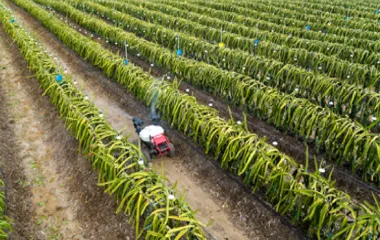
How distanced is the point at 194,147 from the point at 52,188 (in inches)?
96.1

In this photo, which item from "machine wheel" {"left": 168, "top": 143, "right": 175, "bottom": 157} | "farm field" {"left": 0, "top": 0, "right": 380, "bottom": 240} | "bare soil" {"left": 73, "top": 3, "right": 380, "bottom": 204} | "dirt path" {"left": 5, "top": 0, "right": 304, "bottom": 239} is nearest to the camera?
"farm field" {"left": 0, "top": 0, "right": 380, "bottom": 240}

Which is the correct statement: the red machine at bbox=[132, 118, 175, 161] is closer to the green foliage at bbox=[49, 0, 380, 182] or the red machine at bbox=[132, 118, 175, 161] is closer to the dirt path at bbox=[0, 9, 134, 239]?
the dirt path at bbox=[0, 9, 134, 239]

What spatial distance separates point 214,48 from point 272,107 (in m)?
3.47

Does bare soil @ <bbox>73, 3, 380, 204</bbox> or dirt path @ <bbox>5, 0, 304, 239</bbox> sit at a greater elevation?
bare soil @ <bbox>73, 3, 380, 204</bbox>

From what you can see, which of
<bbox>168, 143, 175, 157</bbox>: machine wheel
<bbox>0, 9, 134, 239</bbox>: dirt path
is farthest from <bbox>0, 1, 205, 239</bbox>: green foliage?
<bbox>168, 143, 175, 157</bbox>: machine wheel

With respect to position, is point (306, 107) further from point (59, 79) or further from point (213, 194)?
point (59, 79)

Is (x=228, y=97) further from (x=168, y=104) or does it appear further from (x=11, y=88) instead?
(x=11, y=88)

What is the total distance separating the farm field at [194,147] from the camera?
374 centimetres

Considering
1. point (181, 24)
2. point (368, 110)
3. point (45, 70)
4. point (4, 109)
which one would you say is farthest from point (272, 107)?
point (181, 24)

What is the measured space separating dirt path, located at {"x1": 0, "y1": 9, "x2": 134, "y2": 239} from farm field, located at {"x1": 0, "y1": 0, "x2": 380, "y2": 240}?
0.07 ft

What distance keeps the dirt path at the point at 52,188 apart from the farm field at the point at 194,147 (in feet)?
0.07

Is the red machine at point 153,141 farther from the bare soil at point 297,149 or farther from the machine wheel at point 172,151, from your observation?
the bare soil at point 297,149

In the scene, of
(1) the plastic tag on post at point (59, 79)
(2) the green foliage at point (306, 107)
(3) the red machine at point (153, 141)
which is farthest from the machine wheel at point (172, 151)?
(1) the plastic tag on post at point (59, 79)

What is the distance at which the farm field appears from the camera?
3.74 meters
